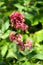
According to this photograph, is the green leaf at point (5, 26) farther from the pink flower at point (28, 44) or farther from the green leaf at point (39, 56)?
the green leaf at point (39, 56)

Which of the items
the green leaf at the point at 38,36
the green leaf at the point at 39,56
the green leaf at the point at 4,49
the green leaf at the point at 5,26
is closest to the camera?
the green leaf at the point at 39,56

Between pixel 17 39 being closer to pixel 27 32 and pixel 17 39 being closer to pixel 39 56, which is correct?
pixel 39 56

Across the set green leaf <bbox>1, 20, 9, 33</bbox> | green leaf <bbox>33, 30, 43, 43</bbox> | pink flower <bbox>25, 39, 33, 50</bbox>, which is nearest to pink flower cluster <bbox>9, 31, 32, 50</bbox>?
pink flower <bbox>25, 39, 33, 50</bbox>

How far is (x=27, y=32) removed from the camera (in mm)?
2852

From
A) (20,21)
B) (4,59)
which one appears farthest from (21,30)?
(4,59)

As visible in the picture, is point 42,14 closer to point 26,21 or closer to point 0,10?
point 26,21

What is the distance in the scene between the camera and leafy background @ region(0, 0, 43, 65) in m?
2.38

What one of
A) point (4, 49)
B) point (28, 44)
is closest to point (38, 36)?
point (28, 44)

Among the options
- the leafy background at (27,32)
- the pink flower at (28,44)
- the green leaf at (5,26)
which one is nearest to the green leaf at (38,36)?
the leafy background at (27,32)

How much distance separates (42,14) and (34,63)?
0.76 m

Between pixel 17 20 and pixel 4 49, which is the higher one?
pixel 17 20

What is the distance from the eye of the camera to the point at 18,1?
122 inches

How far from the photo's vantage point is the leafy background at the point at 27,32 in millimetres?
2381

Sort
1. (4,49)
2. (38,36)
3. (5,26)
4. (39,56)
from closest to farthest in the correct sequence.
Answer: (39,56)
(4,49)
(5,26)
(38,36)
